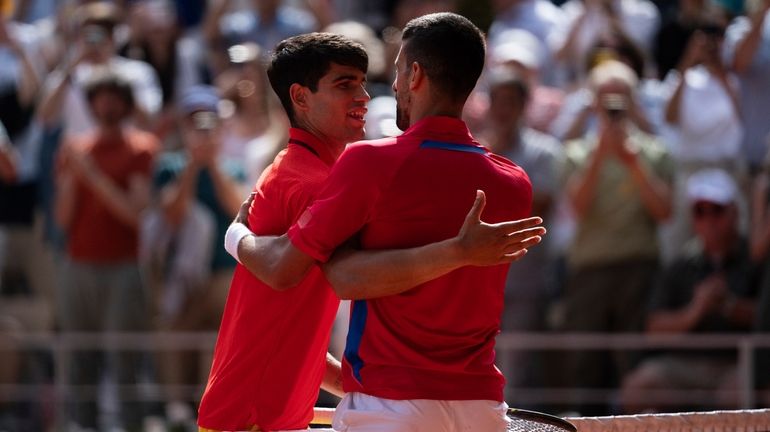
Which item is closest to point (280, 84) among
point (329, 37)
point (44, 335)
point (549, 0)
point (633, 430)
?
point (329, 37)

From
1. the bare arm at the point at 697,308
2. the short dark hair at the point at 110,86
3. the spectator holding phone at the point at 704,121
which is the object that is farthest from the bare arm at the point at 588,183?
the short dark hair at the point at 110,86

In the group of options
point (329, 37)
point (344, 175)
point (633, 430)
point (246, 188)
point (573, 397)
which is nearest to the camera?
point (344, 175)

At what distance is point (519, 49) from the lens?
1080 cm

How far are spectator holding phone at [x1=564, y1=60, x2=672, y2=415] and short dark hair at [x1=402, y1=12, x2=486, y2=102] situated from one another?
552 cm

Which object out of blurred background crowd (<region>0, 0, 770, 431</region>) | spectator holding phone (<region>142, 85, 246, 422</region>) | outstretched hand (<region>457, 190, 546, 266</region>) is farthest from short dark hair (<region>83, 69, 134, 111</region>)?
outstretched hand (<region>457, 190, 546, 266</region>)

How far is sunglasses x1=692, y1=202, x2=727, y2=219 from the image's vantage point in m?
9.14

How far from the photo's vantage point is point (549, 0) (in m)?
12.5

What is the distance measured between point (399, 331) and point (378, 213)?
0.33 meters

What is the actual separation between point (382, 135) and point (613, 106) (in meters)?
1.73

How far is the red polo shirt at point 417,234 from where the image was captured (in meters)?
4.00

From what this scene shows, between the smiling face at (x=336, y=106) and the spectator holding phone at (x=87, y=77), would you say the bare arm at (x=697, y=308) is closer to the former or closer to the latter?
the spectator holding phone at (x=87, y=77)

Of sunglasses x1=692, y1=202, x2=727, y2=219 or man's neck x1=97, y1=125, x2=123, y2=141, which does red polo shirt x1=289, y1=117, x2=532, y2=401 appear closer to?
sunglasses x1=692, y1=202, x2=727, y2=219

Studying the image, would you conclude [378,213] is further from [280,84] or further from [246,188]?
[246,188]

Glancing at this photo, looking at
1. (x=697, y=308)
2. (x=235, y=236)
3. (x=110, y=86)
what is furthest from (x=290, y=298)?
(x=110, y=86)
